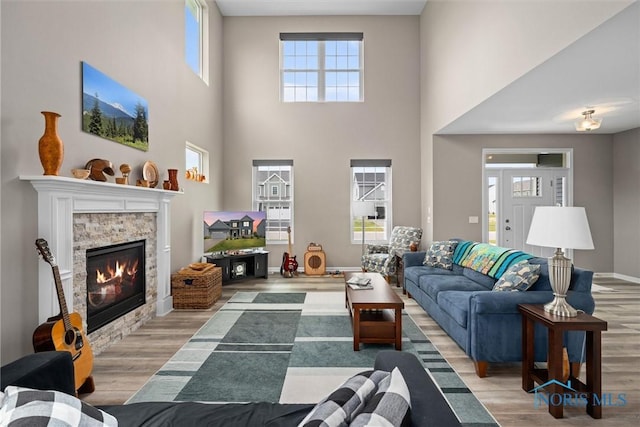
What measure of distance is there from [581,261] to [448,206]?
2.60m

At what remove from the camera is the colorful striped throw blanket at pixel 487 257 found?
3342 millimetres

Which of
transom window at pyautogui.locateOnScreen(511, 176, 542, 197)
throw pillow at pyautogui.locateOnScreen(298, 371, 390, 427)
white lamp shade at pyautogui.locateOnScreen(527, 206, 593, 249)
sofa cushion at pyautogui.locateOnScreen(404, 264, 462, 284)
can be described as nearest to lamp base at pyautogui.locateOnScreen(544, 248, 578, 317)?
white lamp shade at pyautogui.locateOnScreen(527, 206, 593, 249)

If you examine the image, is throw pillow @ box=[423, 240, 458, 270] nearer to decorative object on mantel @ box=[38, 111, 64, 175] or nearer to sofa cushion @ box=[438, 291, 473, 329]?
sofa cushion @ box=[438, 291, 473, 329]

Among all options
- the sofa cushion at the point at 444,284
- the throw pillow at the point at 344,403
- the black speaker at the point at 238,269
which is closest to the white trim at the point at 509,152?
the sofa cushion at the point at 444,284

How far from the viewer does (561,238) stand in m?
2.07

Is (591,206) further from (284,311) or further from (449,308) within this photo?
(284,311)

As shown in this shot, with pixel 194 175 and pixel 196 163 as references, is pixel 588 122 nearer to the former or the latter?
pixel 194 175

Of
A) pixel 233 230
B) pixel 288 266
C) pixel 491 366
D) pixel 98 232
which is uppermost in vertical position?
pixel 98 232

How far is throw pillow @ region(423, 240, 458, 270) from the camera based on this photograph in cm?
441

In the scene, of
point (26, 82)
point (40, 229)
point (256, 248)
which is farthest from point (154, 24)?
point (256, 248)

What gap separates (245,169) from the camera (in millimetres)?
6547

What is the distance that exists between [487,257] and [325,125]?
4035 millimetres

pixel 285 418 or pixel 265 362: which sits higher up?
pixel 285 418

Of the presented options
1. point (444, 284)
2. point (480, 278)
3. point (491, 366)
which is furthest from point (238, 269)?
point (491, 366)
